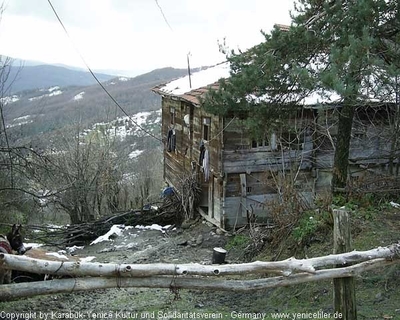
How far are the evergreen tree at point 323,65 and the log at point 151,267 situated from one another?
299 centimetres

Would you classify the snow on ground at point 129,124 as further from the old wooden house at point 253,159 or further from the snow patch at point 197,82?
the old wooden house at point 253,159

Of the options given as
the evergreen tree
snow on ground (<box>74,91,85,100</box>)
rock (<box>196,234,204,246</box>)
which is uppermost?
snow on ground (<box>74,91,85,100</box>)

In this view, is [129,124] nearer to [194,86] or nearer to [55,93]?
[194,86]

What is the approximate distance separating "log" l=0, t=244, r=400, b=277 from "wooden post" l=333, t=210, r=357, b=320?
142 millimetres

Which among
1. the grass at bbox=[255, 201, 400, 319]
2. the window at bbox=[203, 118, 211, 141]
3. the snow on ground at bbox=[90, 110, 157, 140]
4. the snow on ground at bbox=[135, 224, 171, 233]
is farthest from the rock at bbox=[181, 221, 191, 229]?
the snow on ground at bbox=[90, 110, 157, 140]

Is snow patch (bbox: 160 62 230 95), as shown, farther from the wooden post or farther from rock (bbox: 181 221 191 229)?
the wooden post

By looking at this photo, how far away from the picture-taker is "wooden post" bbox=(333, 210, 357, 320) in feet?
14.6

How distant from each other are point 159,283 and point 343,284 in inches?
71.8

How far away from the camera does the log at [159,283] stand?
413 cm

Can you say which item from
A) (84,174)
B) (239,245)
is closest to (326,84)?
(239,245)

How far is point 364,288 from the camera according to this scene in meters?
6.34

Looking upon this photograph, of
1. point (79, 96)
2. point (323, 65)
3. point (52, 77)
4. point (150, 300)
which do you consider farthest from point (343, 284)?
point (52, 77)

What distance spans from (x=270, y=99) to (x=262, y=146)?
4753 mm

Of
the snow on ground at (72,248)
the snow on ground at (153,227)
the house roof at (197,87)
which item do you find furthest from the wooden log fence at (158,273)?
the snow on ground at (153,227)
